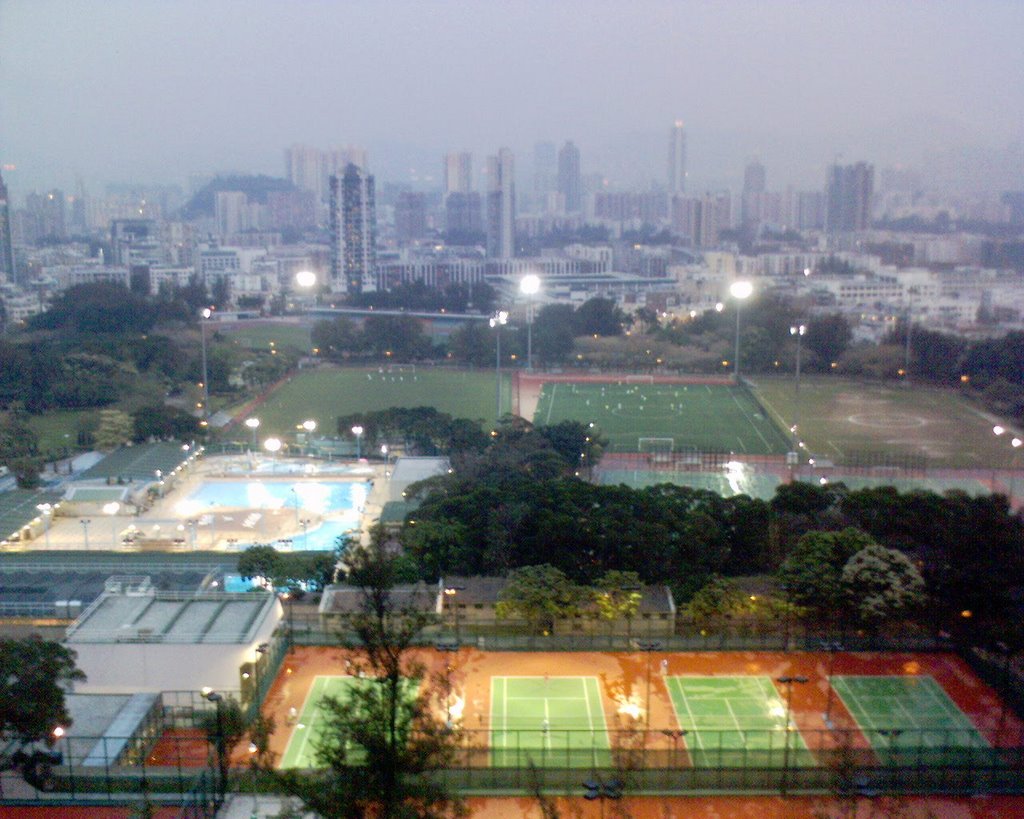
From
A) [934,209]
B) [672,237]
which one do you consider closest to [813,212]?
[672,237]

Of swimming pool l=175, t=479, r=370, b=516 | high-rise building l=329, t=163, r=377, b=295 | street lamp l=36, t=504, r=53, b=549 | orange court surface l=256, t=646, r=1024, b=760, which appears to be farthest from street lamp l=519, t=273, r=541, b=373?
high-rise building l=329, t=163, r=377, b=295

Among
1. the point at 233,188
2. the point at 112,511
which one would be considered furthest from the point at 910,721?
the point at 233,188

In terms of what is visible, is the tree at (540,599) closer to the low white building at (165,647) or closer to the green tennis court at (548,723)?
the green tennis court at (548,723)

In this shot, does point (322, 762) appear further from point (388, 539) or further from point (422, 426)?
point (422, 426)

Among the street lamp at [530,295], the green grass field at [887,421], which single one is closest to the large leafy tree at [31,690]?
the green grass field at [887,421]

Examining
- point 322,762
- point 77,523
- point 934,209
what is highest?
point 934,209
